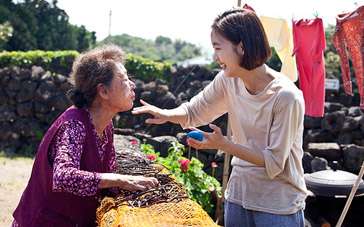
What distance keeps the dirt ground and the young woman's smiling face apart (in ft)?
16.3

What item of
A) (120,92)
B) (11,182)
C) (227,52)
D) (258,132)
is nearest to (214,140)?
(258,132)

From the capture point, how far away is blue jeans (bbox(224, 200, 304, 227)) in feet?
7.00

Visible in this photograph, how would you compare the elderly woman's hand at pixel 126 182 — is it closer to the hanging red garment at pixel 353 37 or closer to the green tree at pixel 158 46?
the hanging red garment at pixel 353 37

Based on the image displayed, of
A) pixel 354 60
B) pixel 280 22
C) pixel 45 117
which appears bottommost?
pixel 45 117

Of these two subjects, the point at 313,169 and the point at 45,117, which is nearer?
the point at 313,169

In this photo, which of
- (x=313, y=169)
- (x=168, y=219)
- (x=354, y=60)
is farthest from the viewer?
(x=313, y=169)

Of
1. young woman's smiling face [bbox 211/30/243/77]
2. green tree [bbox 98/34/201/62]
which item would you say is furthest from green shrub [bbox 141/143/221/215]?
green tree [bbox 98/34/201/62]

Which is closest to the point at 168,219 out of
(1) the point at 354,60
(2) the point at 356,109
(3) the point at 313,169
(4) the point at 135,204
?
(4) the point at 135,204

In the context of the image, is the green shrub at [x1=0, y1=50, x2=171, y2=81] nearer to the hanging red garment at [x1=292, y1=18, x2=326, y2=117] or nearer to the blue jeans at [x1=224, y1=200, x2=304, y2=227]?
the hanging red garment at [x1=292, y1=18, x2=326, y2=117]

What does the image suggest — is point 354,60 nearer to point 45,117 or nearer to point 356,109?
point 356,109

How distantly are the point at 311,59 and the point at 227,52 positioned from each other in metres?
3.86

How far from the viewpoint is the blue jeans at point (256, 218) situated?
7.00 feet

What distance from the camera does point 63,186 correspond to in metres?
2.02

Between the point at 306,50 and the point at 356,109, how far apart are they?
5.04 metres
